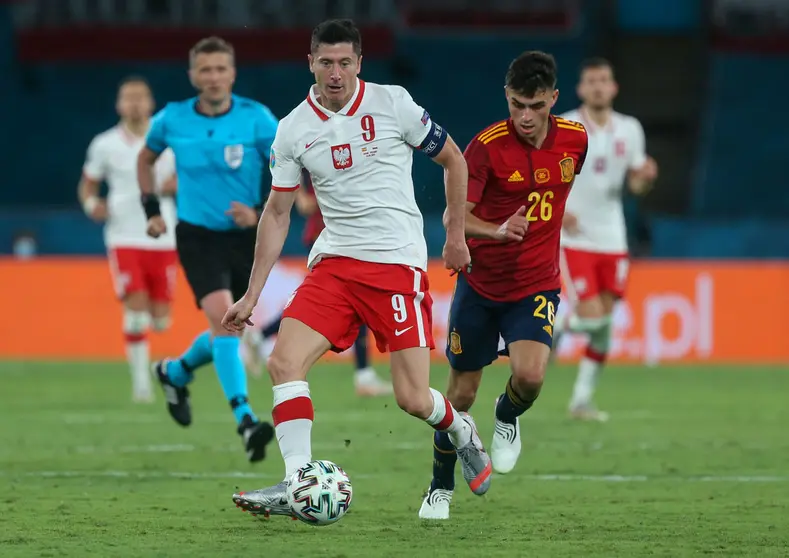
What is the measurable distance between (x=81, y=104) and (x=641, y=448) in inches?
730

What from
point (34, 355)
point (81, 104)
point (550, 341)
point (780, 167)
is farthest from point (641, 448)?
point (81, 104)

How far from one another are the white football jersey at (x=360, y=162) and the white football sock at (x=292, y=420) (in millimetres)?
708

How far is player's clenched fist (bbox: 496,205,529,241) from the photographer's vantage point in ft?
23.6

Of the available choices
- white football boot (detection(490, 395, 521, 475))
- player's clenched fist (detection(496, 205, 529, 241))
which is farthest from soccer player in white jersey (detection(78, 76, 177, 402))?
player's clenched fist (detection(496, 205, 529, 241))

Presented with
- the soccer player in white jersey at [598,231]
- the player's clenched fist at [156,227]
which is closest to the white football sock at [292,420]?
the player's clenched fist at [156,227]

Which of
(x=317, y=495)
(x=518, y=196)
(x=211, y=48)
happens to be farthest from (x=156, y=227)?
(x=317, y=495)

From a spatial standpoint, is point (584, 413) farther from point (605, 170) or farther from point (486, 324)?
point (486, 324)

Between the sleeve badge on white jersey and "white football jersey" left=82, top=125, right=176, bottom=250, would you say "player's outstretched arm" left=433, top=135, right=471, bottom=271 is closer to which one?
the sleeve badge on white jersey

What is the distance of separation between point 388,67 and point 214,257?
1770 cm

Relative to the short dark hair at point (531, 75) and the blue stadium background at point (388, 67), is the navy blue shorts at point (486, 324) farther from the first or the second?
the blue stadium background at point (388, 67)

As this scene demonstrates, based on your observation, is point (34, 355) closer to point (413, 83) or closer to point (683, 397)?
point (683, 397)

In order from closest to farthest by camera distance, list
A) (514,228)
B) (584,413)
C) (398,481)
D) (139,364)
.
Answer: (514,228) → (398,481) → (584,413) → (139,364)

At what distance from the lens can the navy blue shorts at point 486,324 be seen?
763 centimetres

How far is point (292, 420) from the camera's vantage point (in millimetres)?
6488
